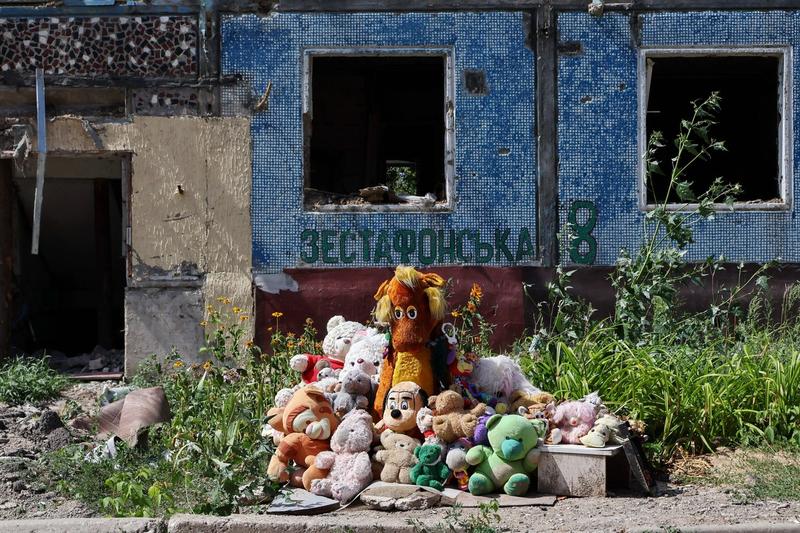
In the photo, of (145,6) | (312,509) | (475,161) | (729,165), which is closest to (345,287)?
(475,161)

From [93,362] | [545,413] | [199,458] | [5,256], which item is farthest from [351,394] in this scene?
[5,256]

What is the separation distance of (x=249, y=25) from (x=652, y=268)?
4287 mm

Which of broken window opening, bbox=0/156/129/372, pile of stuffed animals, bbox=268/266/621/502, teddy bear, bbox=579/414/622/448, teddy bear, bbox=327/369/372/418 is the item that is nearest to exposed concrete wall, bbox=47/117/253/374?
broken window opening, bbox=0/156/129/372

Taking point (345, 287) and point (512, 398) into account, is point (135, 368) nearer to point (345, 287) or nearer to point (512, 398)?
point (345, 287)

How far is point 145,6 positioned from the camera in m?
9.48

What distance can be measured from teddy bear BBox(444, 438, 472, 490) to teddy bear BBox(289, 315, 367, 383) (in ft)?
3.98

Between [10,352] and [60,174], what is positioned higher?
[60,174]

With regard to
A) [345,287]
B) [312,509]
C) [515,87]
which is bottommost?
[312,509]

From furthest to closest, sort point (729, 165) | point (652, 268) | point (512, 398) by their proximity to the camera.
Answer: point (729, 165) → point (652, 268) → point (512, 398)

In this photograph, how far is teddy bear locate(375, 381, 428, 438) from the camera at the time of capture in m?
6.08

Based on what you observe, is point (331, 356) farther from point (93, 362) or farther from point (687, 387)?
point (93, 362)

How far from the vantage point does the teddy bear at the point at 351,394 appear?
20.5 feet

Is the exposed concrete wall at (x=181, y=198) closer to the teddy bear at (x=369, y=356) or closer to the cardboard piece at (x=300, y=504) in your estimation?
the teddy bear at (x=369, y=356)

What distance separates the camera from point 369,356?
6.66 meters
